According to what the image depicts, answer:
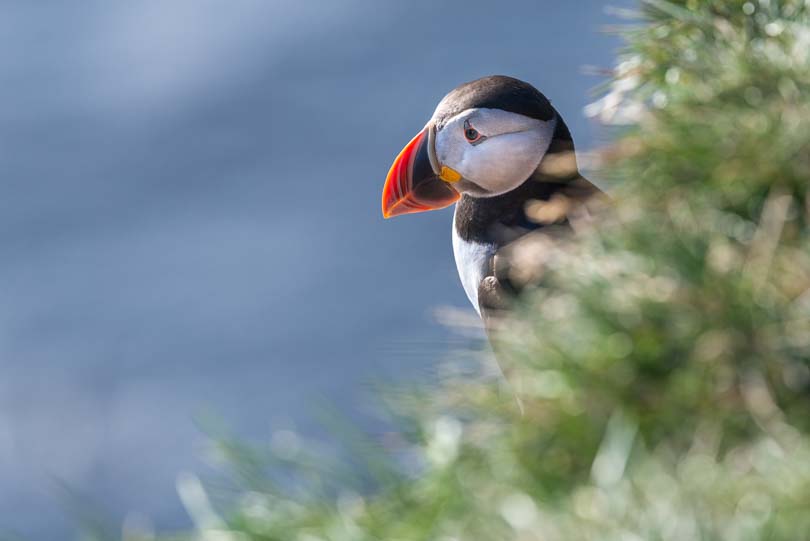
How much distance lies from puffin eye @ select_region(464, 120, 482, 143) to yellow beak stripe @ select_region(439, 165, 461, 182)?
0.10 metres

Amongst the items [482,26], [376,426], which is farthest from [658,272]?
[482,26]

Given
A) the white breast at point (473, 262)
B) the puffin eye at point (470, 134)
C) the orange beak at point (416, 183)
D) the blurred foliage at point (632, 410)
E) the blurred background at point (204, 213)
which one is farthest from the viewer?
the blurred background at point (204, 213)

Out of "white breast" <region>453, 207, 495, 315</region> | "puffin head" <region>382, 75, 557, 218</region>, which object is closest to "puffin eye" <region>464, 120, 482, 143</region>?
"puffin head" <region>382, 75, 557, 218</region>

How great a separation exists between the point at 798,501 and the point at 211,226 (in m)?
12.0

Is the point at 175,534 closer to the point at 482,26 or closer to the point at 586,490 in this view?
the point at 586,490

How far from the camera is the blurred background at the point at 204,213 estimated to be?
Answer: 11406mm

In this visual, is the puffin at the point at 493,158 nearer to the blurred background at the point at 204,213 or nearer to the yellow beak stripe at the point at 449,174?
the yellow beak stripe at the point at 449,174

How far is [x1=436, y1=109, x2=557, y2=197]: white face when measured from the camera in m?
3.58

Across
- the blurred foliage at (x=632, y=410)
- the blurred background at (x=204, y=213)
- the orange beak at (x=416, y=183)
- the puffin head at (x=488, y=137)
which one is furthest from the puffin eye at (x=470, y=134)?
the blurred background at (x=204, y=213)

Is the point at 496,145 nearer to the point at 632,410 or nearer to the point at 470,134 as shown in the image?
the point at 470,134

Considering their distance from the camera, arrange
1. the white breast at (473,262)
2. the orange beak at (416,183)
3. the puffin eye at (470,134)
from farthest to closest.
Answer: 1. the orange beak at (416,183)
2. the puffin eye at (470,134)
3. the white breast at (473,262)

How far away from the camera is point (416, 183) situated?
3.76 meters

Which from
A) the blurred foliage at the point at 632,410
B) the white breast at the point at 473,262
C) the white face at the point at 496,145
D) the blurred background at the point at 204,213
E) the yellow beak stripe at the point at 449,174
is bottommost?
the blurred background at the point at 204,213

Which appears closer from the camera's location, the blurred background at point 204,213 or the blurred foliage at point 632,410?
the blurred foliage at point 632,410
